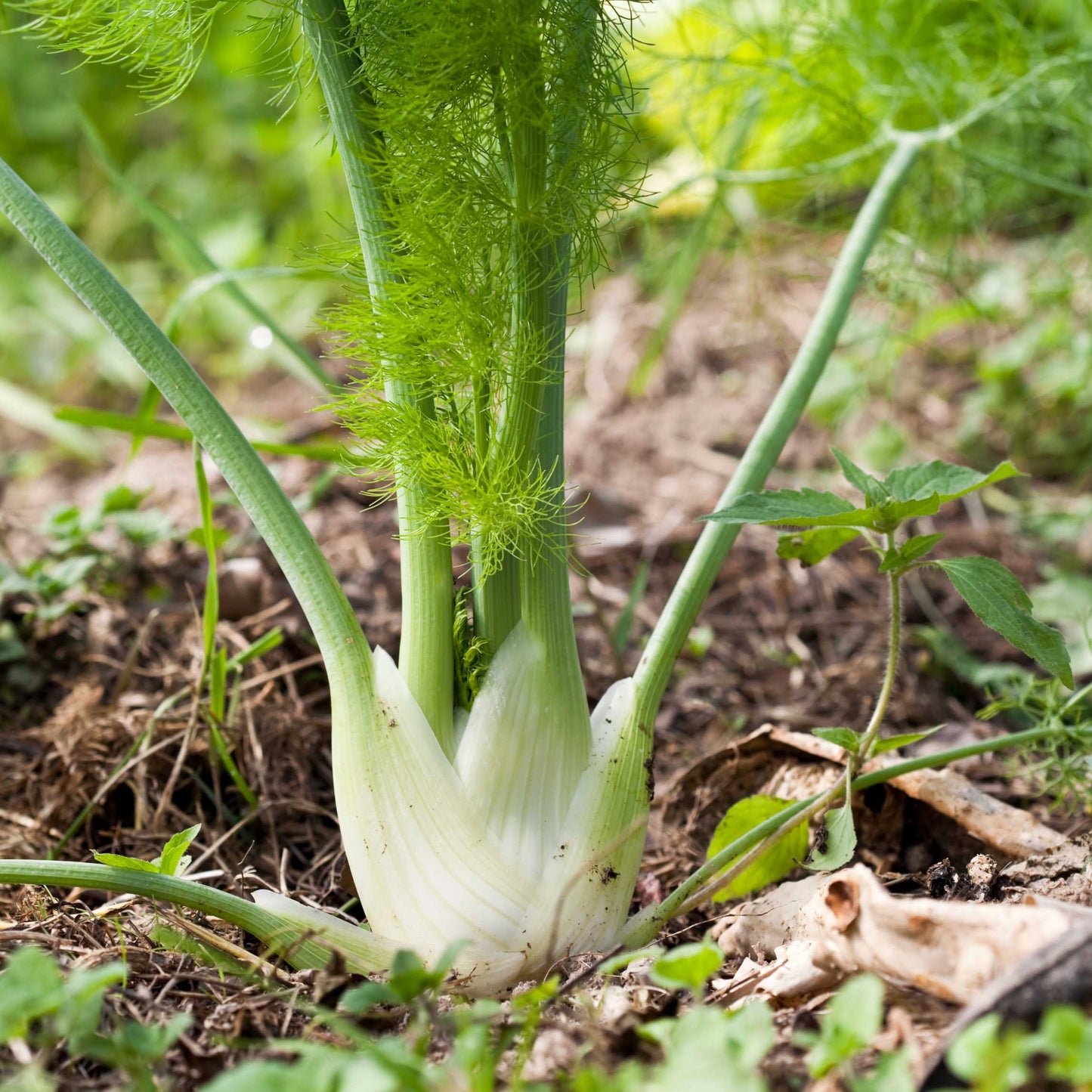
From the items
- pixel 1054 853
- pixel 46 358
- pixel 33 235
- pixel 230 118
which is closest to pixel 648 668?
pixel 1054 853

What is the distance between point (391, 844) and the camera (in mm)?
884

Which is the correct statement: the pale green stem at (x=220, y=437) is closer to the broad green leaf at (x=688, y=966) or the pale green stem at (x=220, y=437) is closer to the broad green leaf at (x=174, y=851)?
the broad green leaf at (x=174, y=851)

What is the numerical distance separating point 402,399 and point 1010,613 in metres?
0.55

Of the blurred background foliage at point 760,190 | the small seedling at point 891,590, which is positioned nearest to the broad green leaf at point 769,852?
the small seedling at point 891,590

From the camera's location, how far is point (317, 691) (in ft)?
4.26

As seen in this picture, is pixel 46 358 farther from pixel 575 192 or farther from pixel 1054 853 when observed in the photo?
pixel 1054 853

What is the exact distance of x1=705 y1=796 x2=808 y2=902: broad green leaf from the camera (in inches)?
37.1

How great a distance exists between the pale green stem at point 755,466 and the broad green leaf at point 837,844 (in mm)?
176

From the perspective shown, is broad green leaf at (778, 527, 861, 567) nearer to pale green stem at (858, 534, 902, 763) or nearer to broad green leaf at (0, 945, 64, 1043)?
pale green stem at (858, 534, 902, 763)

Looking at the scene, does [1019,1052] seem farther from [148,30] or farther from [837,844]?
[148,30]

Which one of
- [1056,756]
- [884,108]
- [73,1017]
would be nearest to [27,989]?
[73,1017]

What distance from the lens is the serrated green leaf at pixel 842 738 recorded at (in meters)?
0.85

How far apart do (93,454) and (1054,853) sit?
1.97 m

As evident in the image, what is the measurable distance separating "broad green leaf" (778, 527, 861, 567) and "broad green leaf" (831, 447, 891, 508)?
9cm
